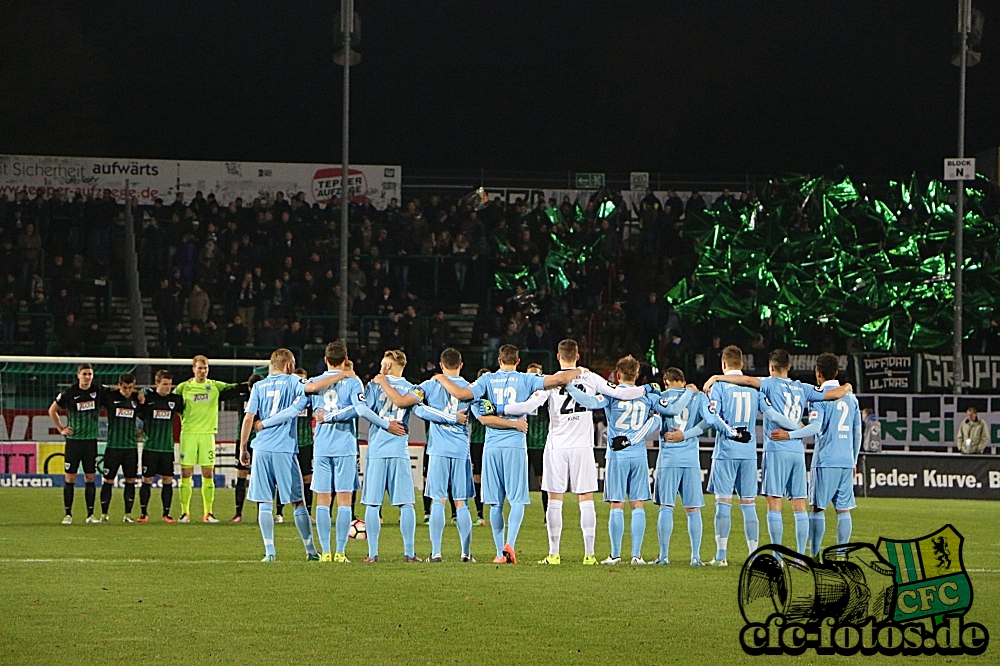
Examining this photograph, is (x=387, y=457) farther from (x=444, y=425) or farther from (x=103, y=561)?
(x=103, y=561)

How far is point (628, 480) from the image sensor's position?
12859 mm

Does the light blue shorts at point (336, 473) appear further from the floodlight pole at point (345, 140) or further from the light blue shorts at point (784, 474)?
the floodlight pole at point (345, 140)

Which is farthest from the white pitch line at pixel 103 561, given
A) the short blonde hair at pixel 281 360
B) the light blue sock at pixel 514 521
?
the light blue sock at pixel 514 521

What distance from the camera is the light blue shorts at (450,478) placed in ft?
41.6

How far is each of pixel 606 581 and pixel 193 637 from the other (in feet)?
13.0

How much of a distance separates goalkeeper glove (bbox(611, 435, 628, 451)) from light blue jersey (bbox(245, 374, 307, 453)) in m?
2.89

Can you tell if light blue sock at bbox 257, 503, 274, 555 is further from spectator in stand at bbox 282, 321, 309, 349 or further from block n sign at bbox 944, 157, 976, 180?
block n sign at bbox 944, 157, 976, 180

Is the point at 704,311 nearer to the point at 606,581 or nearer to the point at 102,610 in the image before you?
the point at 606,581

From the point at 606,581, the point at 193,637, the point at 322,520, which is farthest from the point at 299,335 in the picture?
the point at 193,637

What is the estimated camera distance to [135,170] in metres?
36.2

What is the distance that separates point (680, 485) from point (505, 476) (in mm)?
1849

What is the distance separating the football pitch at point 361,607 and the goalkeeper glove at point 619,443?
1156mm

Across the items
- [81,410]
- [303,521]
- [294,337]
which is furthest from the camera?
[294,337]
